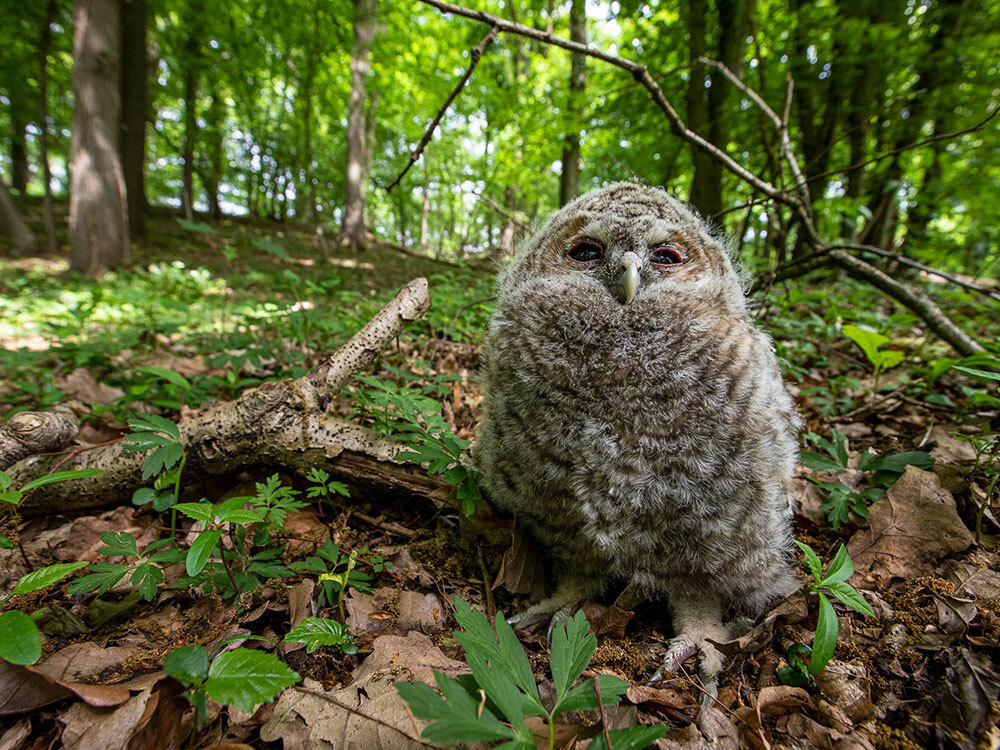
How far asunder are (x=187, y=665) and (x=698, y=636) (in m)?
1.63

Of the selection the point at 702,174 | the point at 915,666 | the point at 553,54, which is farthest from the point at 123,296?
the point at 553,54

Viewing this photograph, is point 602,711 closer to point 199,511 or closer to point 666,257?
point 199,511

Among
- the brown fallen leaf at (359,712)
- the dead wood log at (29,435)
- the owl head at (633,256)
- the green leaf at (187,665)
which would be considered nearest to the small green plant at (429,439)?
the brown fallen leaf at (359,712)

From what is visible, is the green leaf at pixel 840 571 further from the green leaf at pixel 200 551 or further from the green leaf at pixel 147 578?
the green leaf at pixel 147 578

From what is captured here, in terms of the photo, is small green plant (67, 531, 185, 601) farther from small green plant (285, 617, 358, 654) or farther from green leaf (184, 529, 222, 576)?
small green plant (285, 617, 358, 654)

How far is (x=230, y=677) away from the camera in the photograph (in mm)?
1091

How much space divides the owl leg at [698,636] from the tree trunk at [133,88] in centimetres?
1359

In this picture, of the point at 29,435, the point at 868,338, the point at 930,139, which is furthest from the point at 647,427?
the point at 930,139

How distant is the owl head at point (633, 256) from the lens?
5.47ft

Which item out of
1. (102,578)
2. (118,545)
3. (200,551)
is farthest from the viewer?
(118,545)

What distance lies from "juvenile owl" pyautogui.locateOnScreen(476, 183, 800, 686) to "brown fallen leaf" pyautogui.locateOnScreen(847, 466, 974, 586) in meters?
0.38

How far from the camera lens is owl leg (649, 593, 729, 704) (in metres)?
1.55

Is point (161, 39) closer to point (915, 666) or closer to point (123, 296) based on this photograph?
point (123, 296)

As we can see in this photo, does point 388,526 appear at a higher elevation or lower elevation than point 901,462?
lower
